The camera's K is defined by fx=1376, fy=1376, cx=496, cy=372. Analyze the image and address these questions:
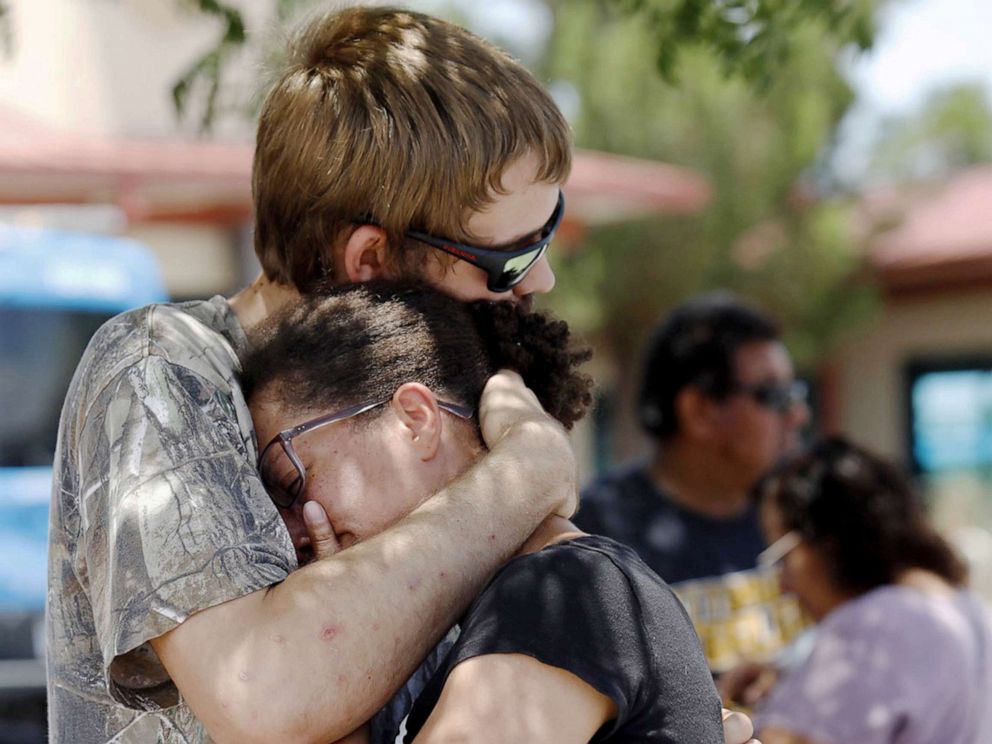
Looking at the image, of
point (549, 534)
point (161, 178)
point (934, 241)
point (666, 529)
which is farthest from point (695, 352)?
point (934, 241)

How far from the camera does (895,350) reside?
1418 centimetres

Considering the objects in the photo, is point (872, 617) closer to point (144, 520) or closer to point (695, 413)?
point (695, 413)

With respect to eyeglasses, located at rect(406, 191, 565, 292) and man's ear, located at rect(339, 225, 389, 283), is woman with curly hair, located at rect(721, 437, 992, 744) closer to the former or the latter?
eyeglasses, located at rect(406, 191, 565, 292)

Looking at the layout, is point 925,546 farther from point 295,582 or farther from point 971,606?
point 295,582

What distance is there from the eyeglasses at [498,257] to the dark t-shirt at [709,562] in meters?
2.14

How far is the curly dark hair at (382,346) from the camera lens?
5.89 ft

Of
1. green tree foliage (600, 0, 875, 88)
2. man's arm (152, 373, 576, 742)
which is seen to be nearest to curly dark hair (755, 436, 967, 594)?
green tree foliage (600, 0, 875, 88)

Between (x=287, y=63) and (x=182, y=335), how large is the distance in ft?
1.88

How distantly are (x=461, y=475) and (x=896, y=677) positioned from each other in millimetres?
1904

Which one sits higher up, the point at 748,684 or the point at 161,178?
the point at 161,178

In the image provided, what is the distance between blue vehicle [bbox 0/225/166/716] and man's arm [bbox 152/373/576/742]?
5397 millimetres

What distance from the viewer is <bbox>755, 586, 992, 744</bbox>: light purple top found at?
323 cm

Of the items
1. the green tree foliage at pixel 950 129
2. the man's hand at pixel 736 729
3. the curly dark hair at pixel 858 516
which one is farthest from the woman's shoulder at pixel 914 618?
the green tree foliage at pixel 950 129

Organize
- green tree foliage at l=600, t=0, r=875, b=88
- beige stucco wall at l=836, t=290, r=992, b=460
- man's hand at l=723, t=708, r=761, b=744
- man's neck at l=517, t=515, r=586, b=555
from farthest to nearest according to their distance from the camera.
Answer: beige stucco wall at l=836, t=290, r=992, b=460
green tree foliage at l=600, t=0, r=875, b=88
man's hand at l=723, t=708, r=761, b=744
man's neck at l=517, t=515, r=586, b=555
